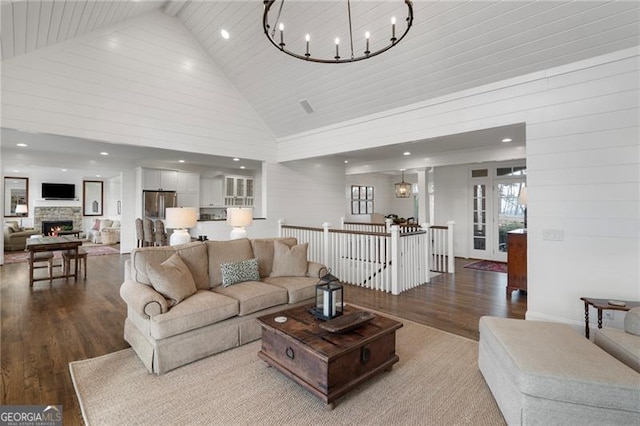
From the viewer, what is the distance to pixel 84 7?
3.77 metres

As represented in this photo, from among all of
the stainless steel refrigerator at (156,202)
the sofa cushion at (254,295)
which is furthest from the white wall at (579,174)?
the stainless steel refrigerator at (156,202)

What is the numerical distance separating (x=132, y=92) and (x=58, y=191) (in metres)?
9.52

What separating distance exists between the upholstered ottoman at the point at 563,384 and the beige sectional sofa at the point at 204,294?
217cm

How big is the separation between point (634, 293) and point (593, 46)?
265cm

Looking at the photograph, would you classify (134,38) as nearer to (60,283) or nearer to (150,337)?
(60,283)

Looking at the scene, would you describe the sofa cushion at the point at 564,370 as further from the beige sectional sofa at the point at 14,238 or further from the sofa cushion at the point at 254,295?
the beige sectional sofa at the point at 14,238

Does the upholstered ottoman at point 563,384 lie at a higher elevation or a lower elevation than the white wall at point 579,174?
lower

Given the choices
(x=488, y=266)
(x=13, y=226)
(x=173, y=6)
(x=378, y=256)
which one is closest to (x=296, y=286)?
(x=378, y=256)

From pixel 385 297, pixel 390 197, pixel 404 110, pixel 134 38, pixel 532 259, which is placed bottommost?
pixel 385 297

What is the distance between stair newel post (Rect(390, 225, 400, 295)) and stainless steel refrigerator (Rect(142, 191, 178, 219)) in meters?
7.00

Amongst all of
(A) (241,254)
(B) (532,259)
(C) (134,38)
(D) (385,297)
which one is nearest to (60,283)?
(A) (241,254)

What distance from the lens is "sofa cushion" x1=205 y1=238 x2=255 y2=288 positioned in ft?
11.7

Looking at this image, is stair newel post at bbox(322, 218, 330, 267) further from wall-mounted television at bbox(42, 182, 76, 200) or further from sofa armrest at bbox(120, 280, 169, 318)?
wall-mounted television at bbox(42, 182, 76, 200)

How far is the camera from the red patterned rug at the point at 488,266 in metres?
6.86
